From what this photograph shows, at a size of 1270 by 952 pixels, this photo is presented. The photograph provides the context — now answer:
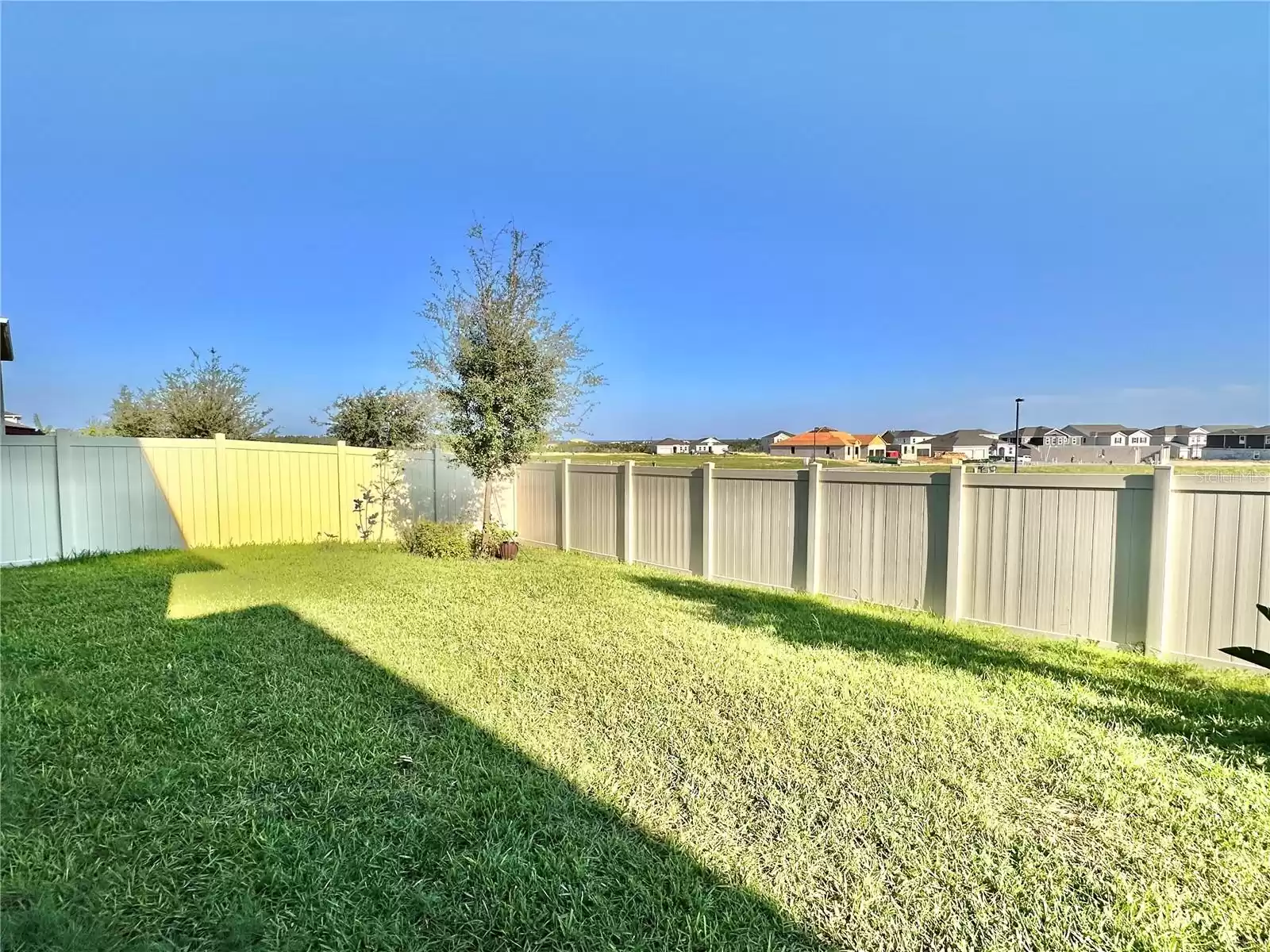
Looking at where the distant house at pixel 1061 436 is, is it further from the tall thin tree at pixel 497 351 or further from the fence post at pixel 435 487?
the fence post at pixel 435 487

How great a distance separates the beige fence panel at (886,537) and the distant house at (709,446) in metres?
5.64

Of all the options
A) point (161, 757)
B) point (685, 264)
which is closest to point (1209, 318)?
point (685, 264)

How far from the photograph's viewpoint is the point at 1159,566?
161 inches

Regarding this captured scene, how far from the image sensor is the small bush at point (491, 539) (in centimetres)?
865

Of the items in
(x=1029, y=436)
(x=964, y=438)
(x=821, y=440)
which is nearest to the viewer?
(x=1029, y=436)

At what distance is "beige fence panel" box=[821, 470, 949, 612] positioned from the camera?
5266 millimetres

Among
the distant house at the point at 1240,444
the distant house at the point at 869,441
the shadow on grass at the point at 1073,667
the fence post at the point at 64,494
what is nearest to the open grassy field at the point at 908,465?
the distant house at the point at 1240,444

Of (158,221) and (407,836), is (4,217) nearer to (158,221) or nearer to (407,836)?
(158,221)

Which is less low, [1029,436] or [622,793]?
[1029,436]

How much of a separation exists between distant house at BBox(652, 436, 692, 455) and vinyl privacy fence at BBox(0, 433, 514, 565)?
3630mm

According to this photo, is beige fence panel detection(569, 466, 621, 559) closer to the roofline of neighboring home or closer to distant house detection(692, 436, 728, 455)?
distant house detection(692, 436, 728, 455)

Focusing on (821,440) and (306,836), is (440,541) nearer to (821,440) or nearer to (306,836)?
(306,836)

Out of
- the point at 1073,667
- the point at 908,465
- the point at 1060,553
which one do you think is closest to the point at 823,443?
the point at 908,465

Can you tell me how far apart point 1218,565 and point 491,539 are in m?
7.92
